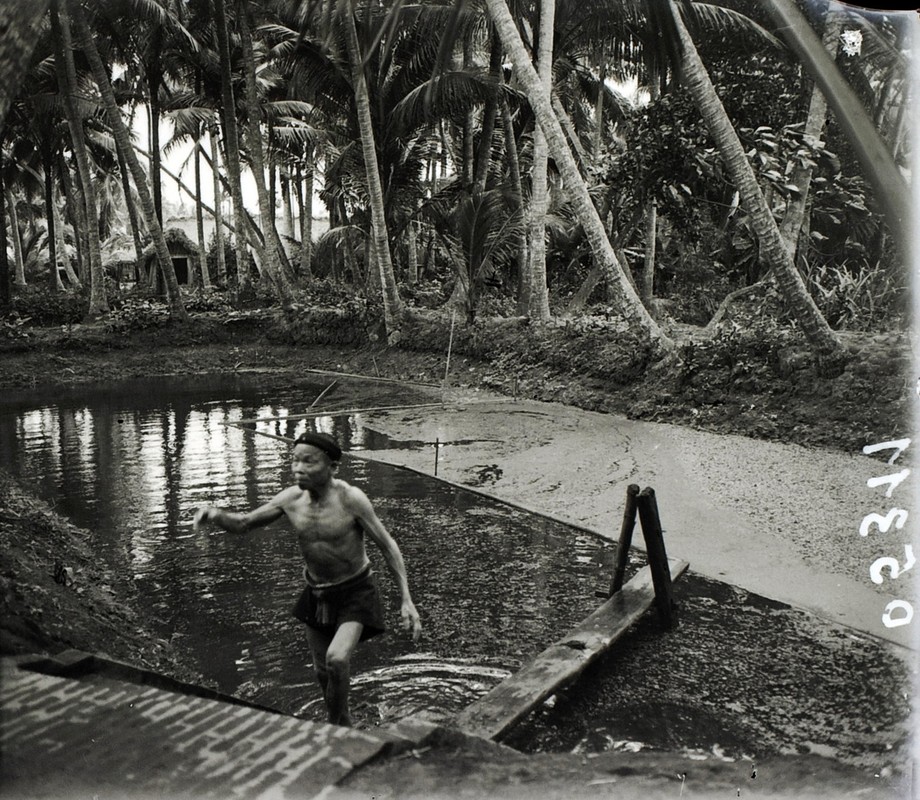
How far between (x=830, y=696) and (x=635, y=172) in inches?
237

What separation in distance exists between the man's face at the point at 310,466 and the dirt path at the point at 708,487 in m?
2.04

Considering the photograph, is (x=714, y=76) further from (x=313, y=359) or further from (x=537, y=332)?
(x=313, y=359)

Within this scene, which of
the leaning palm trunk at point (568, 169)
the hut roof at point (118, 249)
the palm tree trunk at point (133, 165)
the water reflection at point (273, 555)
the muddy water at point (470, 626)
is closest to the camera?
the muddy water at point (470, 626)

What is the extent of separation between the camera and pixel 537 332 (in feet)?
31.3

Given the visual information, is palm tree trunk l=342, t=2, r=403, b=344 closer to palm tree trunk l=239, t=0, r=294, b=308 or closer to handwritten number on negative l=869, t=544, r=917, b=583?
palm tree trunk l=239, t=0, r=294, b=308

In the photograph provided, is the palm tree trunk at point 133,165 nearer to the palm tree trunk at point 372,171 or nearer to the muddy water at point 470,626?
the palm tree trunk at point 372,171

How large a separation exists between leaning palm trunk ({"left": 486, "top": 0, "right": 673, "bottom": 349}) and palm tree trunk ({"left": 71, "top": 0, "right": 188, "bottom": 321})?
4.00 meters

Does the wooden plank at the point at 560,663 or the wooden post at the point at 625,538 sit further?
the wooden post at the point at 625,538

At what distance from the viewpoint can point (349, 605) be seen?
2994 mm

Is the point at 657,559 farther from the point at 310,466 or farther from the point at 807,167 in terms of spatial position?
the point at 807,167

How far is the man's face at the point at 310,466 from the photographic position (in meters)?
2.87

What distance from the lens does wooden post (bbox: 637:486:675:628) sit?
13.4 ft

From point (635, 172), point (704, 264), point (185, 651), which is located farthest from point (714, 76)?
point (185, 651)

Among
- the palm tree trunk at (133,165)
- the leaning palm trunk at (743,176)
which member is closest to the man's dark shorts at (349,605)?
the palm tree trunk at (133,165)
